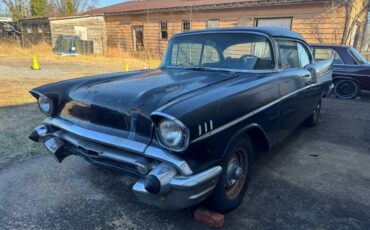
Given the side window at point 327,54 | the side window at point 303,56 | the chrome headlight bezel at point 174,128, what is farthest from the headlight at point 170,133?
the side window at point 327,54

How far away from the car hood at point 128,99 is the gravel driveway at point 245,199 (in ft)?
2.79

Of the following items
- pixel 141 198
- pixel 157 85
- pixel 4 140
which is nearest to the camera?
pixel 141 198

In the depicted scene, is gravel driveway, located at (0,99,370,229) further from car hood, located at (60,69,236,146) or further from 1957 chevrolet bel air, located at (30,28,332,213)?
car hood, located at (60,69,236,146)

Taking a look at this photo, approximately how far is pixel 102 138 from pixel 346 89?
7642 mm

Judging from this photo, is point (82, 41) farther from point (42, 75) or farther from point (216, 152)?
point (216, 152)

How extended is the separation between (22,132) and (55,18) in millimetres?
18935

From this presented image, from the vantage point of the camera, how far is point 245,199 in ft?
9.07

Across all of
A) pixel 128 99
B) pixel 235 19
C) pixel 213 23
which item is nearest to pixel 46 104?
pixel 128 99

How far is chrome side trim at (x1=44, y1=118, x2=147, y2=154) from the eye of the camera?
6.79ft

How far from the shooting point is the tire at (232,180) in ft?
7.42

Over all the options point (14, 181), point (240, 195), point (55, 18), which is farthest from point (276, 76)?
point (55, 18)

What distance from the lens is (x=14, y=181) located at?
10.1 ft

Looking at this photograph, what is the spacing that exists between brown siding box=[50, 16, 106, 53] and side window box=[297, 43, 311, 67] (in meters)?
18.6

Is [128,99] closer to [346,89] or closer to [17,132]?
[17,132]
